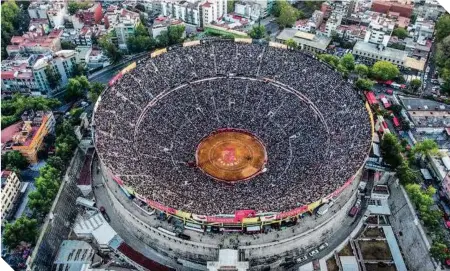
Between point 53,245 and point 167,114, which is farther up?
point 167,114

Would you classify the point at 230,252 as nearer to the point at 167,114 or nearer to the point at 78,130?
the point at 167,114

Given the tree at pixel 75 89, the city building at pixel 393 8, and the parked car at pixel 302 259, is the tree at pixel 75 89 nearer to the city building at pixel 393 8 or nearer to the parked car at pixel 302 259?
the parked car at pixel 302 259

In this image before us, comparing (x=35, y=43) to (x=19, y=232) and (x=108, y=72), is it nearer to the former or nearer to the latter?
(x=108, y=72)

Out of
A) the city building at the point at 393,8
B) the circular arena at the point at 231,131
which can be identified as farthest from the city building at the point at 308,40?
the city building at the point at 393,8

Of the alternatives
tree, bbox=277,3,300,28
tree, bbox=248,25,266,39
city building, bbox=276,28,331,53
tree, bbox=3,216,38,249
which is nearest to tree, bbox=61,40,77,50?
tree, bbox=248,25,266,39

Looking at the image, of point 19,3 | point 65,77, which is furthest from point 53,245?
point 19,3

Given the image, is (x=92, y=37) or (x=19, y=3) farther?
(x=19, y=3)
